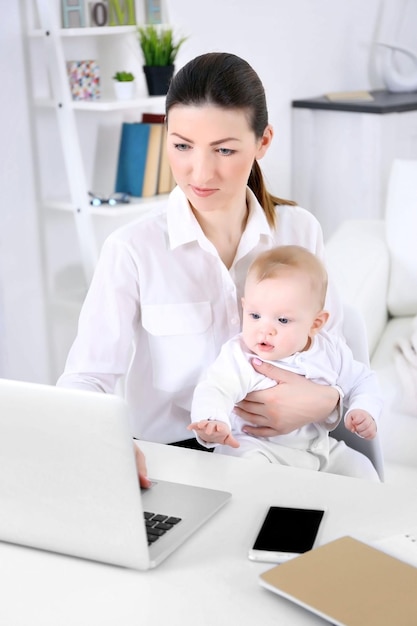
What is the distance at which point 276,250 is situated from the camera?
59.6 inches

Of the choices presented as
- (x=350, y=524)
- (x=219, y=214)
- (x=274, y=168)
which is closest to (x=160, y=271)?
(x=219, y=214)

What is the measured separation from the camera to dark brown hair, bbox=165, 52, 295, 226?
145cm

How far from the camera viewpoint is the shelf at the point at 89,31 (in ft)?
9.07

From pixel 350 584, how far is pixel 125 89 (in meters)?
2.25

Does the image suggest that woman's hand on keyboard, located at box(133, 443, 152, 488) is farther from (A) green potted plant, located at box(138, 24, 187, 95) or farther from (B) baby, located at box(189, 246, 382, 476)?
(A) green potted plant, located at box(138, 24, 187, 95)

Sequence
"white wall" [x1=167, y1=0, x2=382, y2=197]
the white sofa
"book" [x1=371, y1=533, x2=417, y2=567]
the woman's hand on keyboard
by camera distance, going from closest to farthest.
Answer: "book" [x1=371, y1=533, x2=417, y2=567], the woman's hand on keyboard, the white sofa, "white wall" [x1=167, y1=0, x2=382, y2=197]

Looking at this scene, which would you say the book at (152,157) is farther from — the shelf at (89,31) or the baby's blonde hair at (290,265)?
the baby's blonde hair at (290,265)

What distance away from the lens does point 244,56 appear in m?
3.97

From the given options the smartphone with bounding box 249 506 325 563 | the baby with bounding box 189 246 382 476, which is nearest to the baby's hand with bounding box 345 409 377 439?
the baby with bounding box 189 246 382 476

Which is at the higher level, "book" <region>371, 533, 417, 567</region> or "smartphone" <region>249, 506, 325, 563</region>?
"book" <region>371, 533, 417, 567</region>

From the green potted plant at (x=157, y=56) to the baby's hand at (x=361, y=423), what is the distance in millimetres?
1763

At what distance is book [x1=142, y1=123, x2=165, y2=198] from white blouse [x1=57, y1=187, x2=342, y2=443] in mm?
1399

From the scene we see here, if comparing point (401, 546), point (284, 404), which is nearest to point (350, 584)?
point (401, 546)

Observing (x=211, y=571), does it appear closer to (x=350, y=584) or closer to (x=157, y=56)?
(x=350, y=584)
